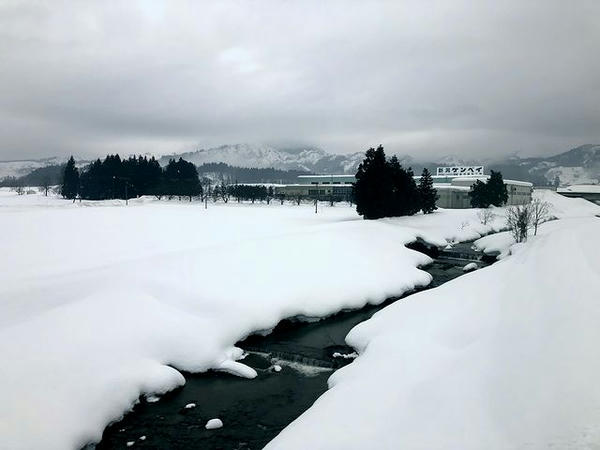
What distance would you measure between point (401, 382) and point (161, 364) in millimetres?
9860

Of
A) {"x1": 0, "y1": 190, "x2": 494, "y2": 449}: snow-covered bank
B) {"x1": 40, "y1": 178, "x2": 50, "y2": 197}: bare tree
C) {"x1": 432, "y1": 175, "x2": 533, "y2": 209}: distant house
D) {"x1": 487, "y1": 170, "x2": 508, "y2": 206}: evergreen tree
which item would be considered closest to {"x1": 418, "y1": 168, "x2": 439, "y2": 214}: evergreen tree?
{"x1": 487, "y1": 170, "x2": 508, "y2": 206}: evergreen tree

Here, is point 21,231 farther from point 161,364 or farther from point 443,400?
point 443,400

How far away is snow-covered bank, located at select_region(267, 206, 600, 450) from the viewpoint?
10.0 m

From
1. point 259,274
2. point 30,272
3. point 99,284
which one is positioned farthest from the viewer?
point 259,274

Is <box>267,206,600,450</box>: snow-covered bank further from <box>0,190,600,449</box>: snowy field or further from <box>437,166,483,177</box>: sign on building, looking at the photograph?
<box>437,166,483,177</box>: sign on building

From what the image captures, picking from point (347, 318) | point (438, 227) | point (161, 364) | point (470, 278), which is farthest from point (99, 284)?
point (438, 227)

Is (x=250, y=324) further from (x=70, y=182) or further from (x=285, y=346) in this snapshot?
(x=70, y=182)

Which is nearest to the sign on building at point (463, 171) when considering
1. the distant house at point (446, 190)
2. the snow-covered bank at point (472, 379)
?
the distant house at point (446, 190)

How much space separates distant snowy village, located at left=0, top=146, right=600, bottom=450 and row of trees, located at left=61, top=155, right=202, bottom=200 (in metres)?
62.9

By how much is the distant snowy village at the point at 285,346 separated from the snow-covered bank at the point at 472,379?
7 cm

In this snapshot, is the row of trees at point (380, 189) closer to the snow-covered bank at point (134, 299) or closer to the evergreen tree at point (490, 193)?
the snow-covered bank at point (134, 299)

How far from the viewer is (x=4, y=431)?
11.5m

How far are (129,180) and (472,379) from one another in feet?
324

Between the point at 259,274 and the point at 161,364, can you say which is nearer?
the point at 161,364
